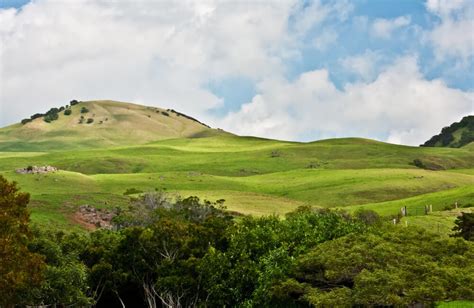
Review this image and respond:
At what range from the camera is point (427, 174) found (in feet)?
641

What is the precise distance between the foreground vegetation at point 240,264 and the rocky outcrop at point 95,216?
33319 millimetres

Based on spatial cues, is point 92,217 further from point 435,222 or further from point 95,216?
point 435,222

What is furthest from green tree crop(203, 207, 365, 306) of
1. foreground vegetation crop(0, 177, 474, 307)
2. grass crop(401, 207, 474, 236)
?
grass crop(401, 207, 474, 236)

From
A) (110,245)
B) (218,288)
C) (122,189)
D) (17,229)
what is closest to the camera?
(17,229)

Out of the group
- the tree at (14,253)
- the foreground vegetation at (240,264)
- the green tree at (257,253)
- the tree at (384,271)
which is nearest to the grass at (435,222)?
the foreground vegetation at (240,264)

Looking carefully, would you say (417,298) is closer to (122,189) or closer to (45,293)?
(45,293)

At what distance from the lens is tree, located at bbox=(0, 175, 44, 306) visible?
1935 inches

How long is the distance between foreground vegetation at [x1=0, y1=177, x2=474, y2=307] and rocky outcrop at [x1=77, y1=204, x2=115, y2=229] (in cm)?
3332

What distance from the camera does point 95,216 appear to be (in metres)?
121

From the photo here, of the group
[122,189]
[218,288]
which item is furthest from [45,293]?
[122,189]

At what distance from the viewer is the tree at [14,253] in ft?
161

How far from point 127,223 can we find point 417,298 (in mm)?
65547

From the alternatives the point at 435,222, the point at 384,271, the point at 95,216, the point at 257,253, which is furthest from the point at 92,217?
the point at 384,271

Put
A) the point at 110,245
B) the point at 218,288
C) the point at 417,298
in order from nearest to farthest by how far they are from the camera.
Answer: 1. the point at 417,298
2. the point at 218,288
3. the point at 110,245
